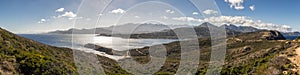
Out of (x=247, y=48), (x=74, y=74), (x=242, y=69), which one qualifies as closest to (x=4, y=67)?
(x=74, y=74)

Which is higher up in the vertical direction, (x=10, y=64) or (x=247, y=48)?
(x=10, y=64)

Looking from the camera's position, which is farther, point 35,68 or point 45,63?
point 45,63

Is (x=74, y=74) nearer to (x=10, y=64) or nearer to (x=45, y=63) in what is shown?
(x=45, y=63)

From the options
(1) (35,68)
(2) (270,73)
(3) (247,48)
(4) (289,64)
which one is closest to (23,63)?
(1) (35,68)

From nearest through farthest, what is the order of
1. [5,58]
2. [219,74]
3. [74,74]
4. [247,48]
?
[5,58] < [74,74] < [219,74] < [247,48]

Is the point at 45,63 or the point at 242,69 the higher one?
the point at 45,63

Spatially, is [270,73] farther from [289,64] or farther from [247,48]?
[247,48]

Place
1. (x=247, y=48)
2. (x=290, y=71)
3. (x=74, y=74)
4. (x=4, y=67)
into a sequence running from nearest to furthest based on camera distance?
(x=4, y=67) < (x=74, y=74) < (x=290, y=71) < (x=247, y=48)

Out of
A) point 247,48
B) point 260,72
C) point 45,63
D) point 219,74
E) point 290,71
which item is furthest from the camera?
point 247,48

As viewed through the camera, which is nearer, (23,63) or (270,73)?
(23,63)
